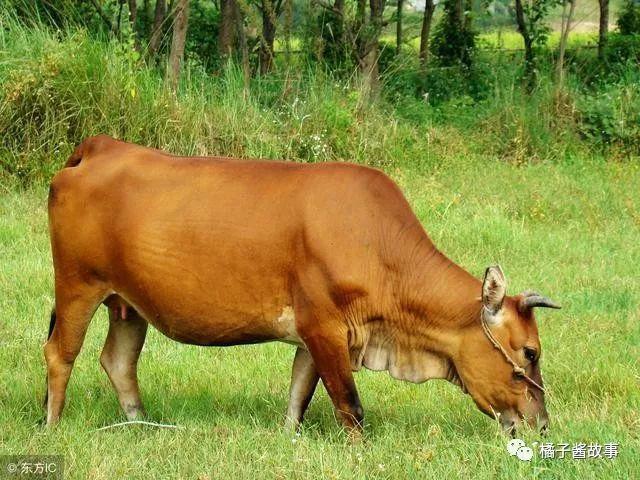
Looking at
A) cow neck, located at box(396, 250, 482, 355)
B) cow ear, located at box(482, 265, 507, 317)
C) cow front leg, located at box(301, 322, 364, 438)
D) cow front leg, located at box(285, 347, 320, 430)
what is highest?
cow ear, located at box(482, 265, 507, 317)

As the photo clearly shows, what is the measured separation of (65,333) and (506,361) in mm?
2233

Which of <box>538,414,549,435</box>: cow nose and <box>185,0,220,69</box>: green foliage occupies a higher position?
<box>185,0,220,69</box>: green foliage

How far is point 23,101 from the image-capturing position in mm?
11578

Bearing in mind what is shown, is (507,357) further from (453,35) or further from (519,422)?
(453,35)

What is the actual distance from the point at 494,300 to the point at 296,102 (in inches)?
302

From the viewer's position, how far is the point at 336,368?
5.41 m

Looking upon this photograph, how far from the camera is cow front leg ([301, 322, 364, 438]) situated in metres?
5.39

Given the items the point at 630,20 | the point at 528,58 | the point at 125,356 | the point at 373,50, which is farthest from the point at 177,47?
the point at 630,20

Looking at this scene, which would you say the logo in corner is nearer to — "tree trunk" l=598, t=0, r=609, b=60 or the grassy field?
the grassy field

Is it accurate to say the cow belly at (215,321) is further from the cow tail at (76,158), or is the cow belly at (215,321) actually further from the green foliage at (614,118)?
the green foliage at (614,118)

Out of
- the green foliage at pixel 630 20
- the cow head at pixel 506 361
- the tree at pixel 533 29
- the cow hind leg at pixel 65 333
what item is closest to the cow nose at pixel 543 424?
the cow head at pixel 506 361

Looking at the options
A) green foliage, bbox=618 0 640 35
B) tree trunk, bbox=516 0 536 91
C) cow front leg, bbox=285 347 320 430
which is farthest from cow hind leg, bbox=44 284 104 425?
green foliage, bbox=618 0 640 35

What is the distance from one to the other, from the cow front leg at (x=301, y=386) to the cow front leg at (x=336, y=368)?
14.9 inches

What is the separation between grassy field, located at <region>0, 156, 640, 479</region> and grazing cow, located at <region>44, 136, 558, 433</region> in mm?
284
